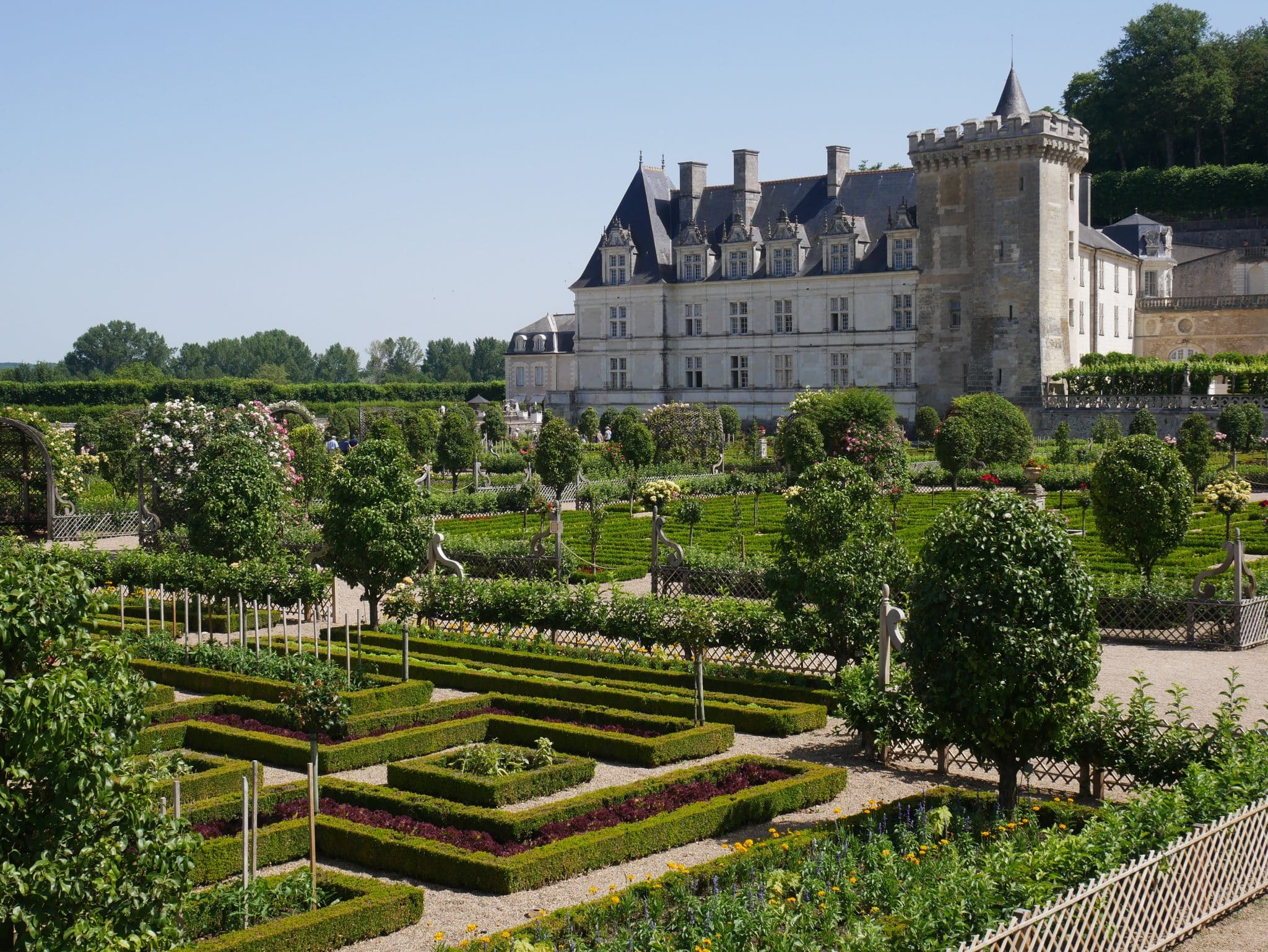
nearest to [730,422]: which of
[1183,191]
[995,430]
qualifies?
[995,430]

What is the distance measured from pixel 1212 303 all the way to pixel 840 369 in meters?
17.0

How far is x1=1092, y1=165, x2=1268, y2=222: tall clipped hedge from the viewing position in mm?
68688

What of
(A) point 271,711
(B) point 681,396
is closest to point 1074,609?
(A) point 271,711

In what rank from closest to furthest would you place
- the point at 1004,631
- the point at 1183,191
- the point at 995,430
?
the point at 1004,631 → the point at 995,430 → the point at 1183,191

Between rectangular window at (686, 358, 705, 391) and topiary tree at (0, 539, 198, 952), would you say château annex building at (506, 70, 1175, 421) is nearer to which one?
rectangular window at (686, 358, 705, 391)

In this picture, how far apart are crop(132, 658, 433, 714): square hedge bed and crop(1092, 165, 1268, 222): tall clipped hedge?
210ft

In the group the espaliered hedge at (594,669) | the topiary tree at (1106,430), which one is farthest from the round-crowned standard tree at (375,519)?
the topiary tree at (1106,430)

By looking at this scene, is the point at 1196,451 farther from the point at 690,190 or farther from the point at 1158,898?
the point at 690,190

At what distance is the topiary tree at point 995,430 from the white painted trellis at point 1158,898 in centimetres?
2835

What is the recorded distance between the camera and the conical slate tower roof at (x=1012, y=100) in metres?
50.7

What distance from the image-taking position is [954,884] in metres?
7.66

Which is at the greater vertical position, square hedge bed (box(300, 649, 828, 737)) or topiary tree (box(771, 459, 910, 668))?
topiary tree (box(771, 459, 910, 668))

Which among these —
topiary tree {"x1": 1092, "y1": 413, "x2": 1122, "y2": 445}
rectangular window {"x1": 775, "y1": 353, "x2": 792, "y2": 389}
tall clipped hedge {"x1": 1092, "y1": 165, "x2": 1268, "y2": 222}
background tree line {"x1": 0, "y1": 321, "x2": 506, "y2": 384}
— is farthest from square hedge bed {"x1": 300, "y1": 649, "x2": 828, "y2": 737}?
background tree line {"x1": 0, "y1": 321, "x2": 506, "y2": 384}

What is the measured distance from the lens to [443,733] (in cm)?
1354
